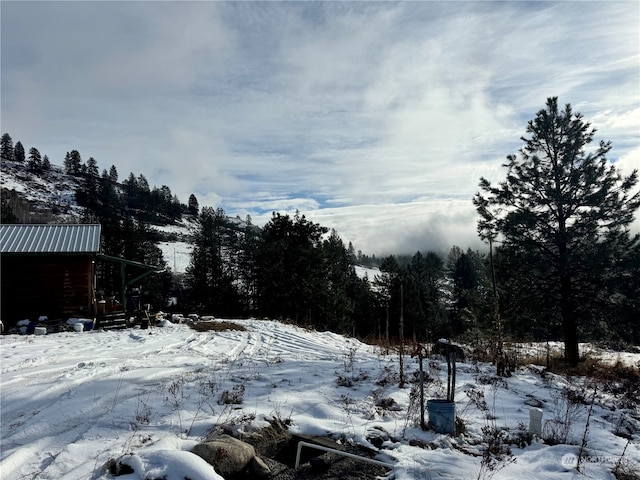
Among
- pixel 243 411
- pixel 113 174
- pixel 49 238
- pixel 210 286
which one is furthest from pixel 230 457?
pixel 113 174

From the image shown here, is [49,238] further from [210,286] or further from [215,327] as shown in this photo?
[210,286]

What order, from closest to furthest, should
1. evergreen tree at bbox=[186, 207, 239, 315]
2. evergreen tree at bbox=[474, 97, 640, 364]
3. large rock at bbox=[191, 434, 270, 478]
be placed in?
large rock at bbox=[191, 434, 270, 478]
evergreen tree at bbox=[474, 97, 640, 364]
evergreen tree at bbox=[186, 207, 239, 315]

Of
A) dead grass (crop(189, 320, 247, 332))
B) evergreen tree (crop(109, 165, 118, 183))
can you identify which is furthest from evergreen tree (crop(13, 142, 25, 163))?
dead grass (crop(189, 320, 247, 332))

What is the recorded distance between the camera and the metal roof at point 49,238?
1567cm

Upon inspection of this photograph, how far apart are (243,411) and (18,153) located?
132 meters

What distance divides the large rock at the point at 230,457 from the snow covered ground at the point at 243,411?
0.84 feet

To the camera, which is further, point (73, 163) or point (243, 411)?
point (73, 163)

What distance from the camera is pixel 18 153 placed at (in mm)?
105500

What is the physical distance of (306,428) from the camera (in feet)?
16.1

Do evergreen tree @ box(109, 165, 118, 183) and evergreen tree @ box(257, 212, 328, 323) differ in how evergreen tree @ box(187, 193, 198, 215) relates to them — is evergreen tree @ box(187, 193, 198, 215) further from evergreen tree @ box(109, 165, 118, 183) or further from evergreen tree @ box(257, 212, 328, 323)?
evergreen tree @ box(257, 212, 328, 323)

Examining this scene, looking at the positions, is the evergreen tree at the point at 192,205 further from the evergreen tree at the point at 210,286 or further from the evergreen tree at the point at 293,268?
the evergreen tree at the point at 293,268

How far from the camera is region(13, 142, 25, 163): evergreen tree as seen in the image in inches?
4117

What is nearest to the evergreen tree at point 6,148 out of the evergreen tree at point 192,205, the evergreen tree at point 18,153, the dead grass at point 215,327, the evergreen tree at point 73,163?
the evergreen tree at point 18,153

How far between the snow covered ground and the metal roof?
703cm
